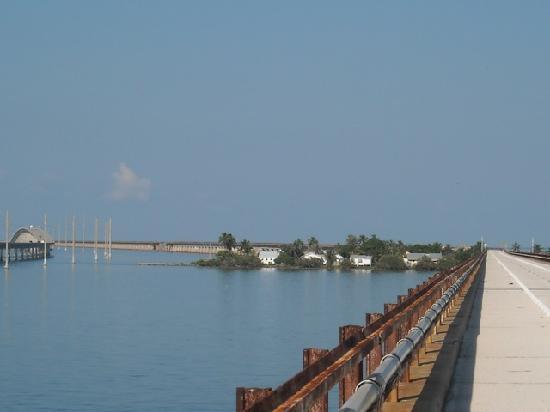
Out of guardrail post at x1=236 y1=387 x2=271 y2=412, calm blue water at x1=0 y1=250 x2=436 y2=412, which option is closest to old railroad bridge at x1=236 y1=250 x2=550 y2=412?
guardrail post at x1=236 y1=387 x2=271 y2=412

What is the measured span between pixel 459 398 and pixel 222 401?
2879 cm

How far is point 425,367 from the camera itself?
43.8 ft

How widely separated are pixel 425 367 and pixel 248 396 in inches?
326

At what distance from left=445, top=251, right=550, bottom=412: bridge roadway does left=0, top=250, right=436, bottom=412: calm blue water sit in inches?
621

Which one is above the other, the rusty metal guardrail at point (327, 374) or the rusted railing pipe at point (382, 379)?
the rusty metal guardrail at point (327, 374)

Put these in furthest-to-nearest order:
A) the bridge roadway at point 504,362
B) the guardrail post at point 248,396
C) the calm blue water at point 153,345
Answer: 1. the calm blue water at point 153,345
2. the bridge roadway at point 504,362
3. the guardrail post at point 248,396

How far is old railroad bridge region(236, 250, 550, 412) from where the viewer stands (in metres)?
6.55

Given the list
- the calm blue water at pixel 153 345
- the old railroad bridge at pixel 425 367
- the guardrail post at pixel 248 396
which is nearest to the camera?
the guardrail post at pixel 248 396

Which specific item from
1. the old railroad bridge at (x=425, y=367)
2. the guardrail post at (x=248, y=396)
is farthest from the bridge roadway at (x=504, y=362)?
the guardrail post at (x=248, y=396)

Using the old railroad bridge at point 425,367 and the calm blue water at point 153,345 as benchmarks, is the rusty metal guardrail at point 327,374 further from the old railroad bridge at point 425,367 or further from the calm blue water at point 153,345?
the calm blue water at point 153,345

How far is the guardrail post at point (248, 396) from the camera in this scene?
533 centimetres

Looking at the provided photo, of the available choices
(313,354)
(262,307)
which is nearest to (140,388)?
(313,354)

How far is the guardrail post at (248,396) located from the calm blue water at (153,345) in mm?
→ 32305

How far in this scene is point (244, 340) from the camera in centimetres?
6631
